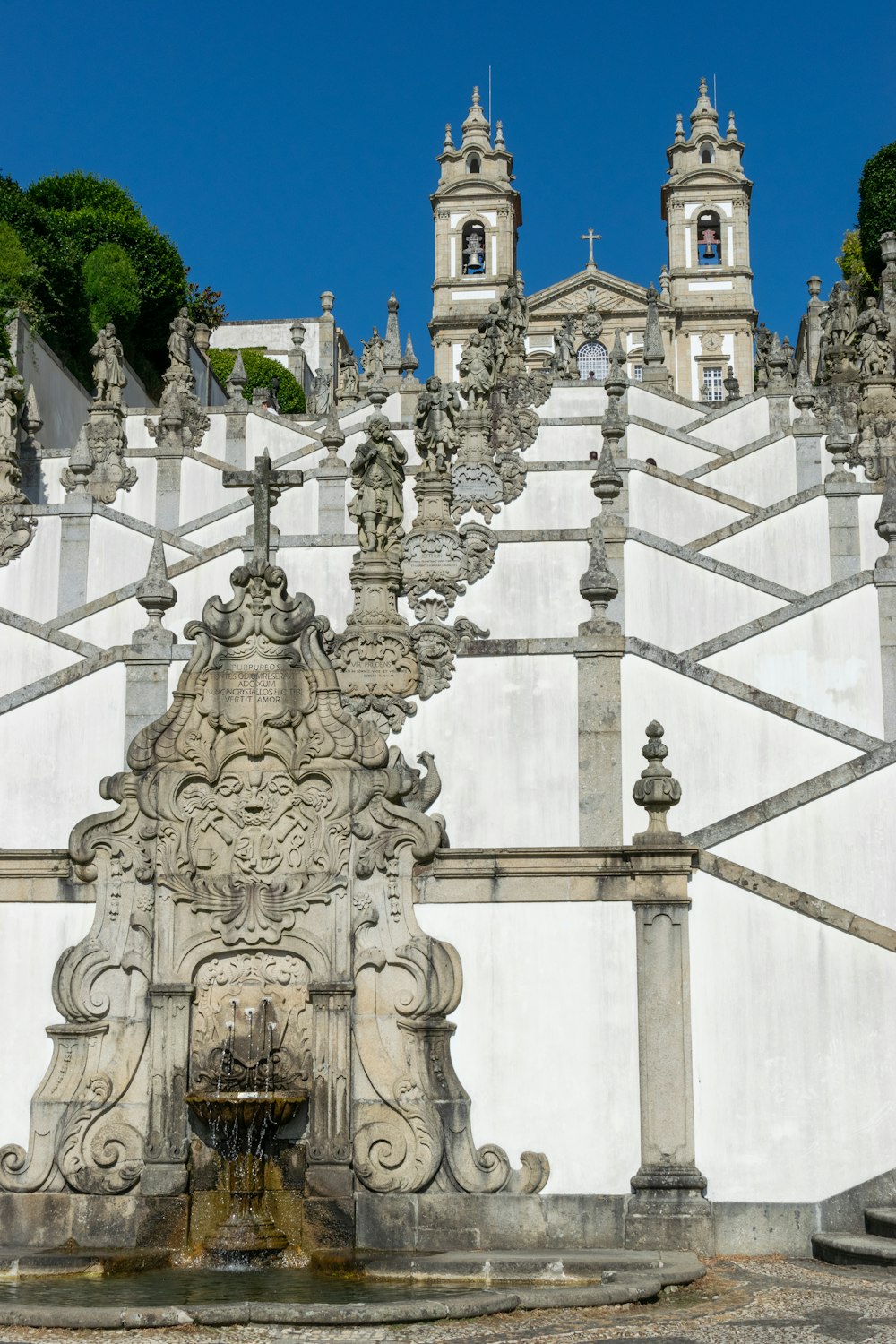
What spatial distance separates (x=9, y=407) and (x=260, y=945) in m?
19.8

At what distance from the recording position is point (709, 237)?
74.4m

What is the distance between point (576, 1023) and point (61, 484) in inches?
877

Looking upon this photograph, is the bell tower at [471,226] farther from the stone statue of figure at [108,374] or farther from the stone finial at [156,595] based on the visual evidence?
the stone finial at [156,595]

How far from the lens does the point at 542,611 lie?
20.5 meters

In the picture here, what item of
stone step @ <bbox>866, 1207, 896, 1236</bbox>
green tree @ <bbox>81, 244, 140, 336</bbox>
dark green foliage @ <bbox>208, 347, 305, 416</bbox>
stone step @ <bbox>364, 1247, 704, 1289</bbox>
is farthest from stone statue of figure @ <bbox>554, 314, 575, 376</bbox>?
stone step @ <bbox>364, 1247, 704, 1289</bbox>

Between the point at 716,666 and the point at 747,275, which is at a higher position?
the point at 747,275

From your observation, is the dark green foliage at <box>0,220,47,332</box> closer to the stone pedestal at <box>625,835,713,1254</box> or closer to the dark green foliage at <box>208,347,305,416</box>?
the dark green foliage at <box>208,347,305,416</box>

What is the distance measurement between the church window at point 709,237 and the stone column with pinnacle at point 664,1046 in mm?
65151

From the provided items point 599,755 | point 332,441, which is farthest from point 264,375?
point 599,755

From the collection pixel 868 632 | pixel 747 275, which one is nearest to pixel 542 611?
pixel 868 632

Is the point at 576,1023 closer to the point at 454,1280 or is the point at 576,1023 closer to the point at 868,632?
the point at 454,1280

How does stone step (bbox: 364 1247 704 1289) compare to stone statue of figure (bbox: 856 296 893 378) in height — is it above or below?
below

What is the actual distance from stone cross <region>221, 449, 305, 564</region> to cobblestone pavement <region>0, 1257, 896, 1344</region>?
6.12 metres

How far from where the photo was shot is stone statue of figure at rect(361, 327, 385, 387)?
4169 centimetres
